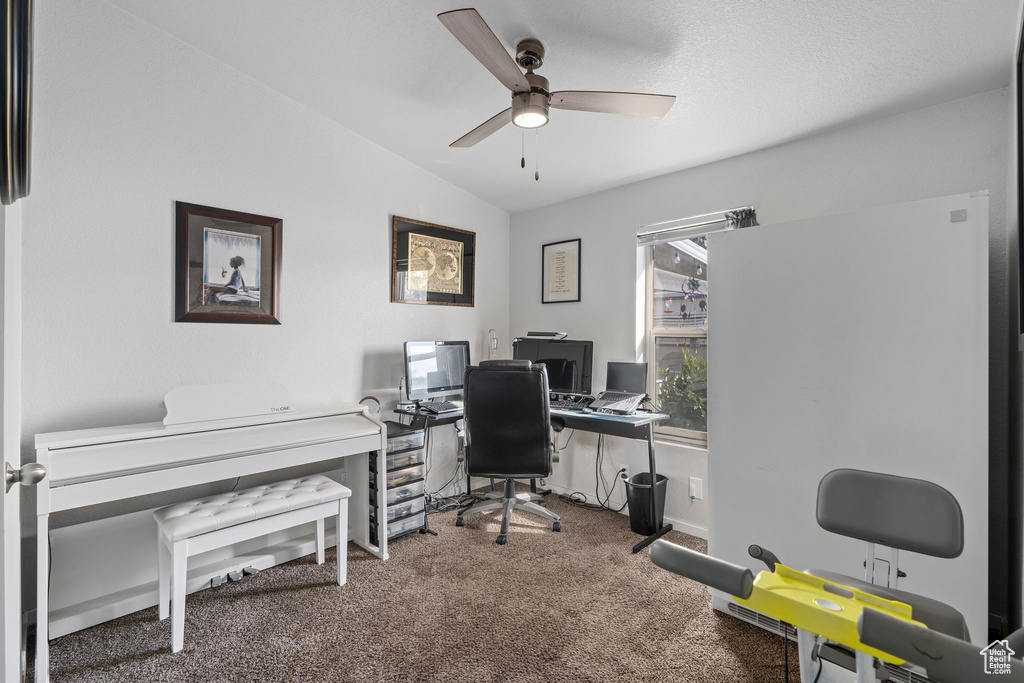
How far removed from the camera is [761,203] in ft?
9.34

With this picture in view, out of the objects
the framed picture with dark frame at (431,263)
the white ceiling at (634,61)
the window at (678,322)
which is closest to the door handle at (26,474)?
the white ceiling at (634,61)

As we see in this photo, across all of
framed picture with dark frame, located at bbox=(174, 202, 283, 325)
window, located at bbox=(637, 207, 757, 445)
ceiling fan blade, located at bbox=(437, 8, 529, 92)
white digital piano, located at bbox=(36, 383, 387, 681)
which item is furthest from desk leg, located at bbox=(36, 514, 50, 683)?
window, located at bbox=(637, 207, 757, 445)

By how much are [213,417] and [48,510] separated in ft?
2.25

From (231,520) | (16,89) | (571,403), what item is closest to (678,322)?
(571,403)

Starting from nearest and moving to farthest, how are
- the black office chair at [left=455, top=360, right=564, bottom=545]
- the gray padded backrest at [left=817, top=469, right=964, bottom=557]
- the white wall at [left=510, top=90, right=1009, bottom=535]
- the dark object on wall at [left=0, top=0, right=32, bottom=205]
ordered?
1. the dark object on wall at [left=0, top=0, right=32, bottom=205]
2. the gray padded backrest at [left=817, top=469, right=964, bottom=557]
3. the white wall at [left=510, top=90, right=1009, bottom=535]
4. the black office chair at [left=455, top=360, right=564, bottom=545]

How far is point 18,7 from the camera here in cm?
57

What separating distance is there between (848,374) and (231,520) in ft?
8.81

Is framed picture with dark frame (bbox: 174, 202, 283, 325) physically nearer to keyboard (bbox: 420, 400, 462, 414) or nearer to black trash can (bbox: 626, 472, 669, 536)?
keyboard (bbox: 420, 400, 462, 414)

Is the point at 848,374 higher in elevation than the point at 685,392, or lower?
higher

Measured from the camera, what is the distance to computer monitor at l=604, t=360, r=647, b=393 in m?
3.34

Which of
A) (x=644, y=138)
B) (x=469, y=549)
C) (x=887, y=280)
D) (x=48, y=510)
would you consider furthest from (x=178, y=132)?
A: (x=887, y=280)

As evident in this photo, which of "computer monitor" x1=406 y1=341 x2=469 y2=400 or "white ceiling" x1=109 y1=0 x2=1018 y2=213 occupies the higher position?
"white ceiling" x1=109 y1=0 x2=1018 y2=213

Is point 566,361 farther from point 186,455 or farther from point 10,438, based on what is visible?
point 10,438

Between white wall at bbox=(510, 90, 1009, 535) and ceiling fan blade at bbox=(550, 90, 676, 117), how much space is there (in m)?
0.79
